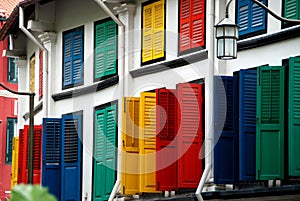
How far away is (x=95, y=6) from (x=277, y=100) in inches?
309

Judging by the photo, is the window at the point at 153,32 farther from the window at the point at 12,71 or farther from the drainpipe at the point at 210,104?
the window at the point at 12,71

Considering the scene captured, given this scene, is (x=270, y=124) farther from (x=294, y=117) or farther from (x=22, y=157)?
(x=22, y=157)

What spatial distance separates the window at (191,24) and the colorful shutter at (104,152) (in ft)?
9.91

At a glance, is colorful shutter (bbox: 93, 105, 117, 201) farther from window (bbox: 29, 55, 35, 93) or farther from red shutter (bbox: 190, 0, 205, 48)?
window (bbox: 29, 55, 35, 93)

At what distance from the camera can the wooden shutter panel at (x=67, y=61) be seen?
2122cm

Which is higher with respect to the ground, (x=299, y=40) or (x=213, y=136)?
(x=299, y=40)

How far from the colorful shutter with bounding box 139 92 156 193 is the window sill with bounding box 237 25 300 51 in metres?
2.50

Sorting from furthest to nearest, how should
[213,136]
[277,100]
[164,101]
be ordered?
[164,101], [213,136], [277,100]

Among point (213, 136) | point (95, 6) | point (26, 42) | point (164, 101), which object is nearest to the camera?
point (213, 136)

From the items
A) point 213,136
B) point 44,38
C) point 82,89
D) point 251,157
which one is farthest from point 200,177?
point 44,38

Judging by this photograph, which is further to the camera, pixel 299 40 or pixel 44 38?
pixel 44 38

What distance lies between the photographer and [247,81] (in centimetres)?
1355

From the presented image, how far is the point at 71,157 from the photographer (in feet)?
67.9

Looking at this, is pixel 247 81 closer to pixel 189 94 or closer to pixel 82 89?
pixel 189 94
